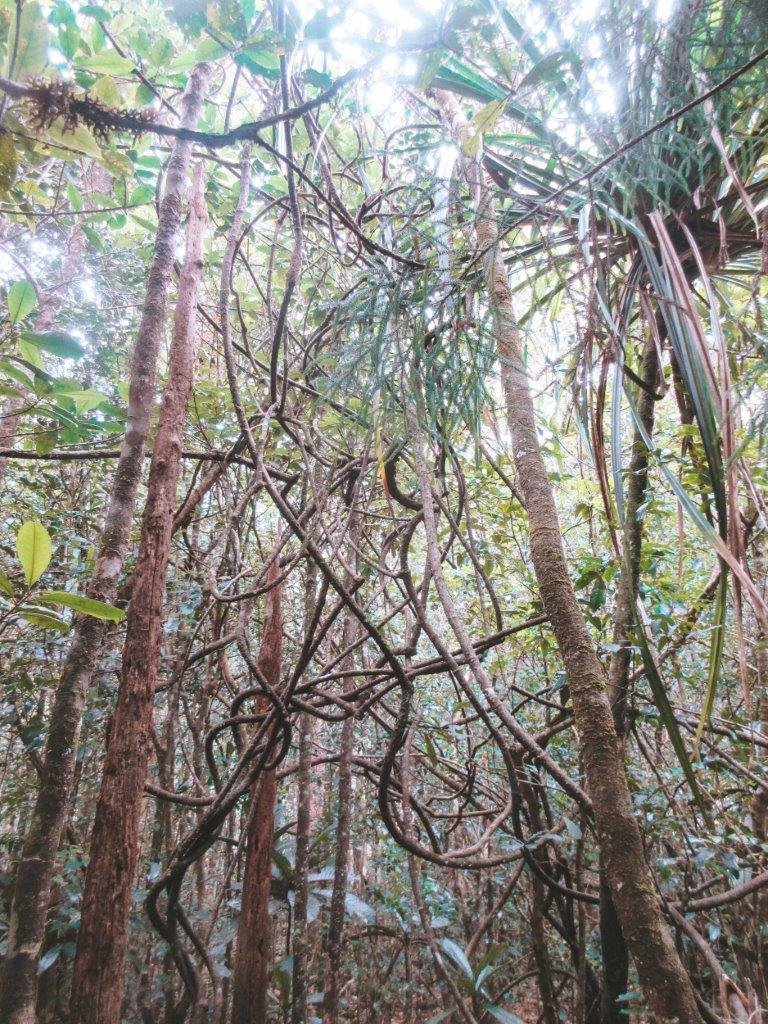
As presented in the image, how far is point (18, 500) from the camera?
233 centimetres

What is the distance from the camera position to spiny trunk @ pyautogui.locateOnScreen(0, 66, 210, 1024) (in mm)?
790

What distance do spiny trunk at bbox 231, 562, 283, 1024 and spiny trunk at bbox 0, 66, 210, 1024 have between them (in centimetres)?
52

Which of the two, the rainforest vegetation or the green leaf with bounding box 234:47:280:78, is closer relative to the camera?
the rainforest vegetation

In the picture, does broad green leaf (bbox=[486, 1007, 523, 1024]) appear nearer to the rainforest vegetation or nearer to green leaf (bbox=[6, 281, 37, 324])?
the rainforest vegetation

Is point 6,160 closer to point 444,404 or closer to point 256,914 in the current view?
point 444,404

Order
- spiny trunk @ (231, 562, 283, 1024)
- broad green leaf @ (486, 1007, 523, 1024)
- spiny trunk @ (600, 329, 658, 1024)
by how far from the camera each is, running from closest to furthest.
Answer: spiny trunk @ (600, 329, 658, 1024) < spiny trunk @ (231, 562, 283, 1024) < broad green leaf @ (486, 1007, 523, 1024)

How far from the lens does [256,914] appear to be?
1.31 meters

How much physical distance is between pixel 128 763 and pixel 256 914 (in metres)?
0.83

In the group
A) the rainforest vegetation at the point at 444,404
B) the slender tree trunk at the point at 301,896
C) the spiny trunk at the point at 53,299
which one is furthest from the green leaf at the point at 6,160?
the spiny trunk at the point at 53,299

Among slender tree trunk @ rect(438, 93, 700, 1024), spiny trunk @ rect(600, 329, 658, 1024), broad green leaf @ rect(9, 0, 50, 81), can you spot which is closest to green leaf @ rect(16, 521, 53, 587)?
broad green leaf @ rect(9, 0, 50, 81)

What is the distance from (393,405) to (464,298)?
256 millimetres

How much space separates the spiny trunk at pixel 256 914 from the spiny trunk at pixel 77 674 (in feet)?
1.70

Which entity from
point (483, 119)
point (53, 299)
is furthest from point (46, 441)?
point (53, 299)

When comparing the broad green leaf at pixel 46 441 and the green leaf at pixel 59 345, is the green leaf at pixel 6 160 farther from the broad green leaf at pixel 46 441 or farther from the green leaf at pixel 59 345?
the broad green leaf at pixel 46 441
